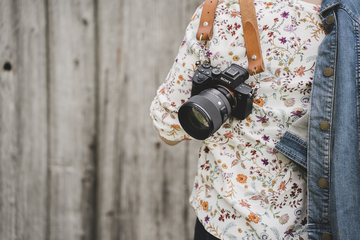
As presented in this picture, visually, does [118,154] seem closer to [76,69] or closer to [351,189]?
[76,69]

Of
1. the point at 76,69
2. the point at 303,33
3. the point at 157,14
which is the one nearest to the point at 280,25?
the point at 303,33

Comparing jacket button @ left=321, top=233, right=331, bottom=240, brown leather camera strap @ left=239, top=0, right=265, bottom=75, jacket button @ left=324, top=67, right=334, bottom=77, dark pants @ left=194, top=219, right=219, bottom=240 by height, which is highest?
brown leather camera strap @ left=239, top=0, right=265, bottom=75

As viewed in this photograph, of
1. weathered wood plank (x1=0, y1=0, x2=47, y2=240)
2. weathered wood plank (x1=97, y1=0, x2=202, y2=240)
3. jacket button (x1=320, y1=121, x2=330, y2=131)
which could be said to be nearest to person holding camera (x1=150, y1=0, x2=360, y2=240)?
jacket button (x1=320, y1=121, x2=330, y2=131)

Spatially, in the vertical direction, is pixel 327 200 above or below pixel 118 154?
above

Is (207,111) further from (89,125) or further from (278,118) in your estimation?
(89,125)

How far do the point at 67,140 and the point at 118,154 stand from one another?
23 cm

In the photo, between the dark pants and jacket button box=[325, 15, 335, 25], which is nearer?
jacket button box=[325, 15, 335, 25]

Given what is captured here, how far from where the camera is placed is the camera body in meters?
0.55

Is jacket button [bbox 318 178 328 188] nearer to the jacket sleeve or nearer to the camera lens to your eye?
the camera lens

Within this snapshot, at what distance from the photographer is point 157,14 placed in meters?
0.97

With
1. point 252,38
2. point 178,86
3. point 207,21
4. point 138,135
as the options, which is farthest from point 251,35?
point 138,135

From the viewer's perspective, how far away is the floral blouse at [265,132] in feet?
1.79

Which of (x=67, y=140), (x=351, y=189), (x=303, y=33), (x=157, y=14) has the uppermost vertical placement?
(x=157, y=14)

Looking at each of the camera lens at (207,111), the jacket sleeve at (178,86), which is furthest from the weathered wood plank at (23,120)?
the camera lens at (207,111)
